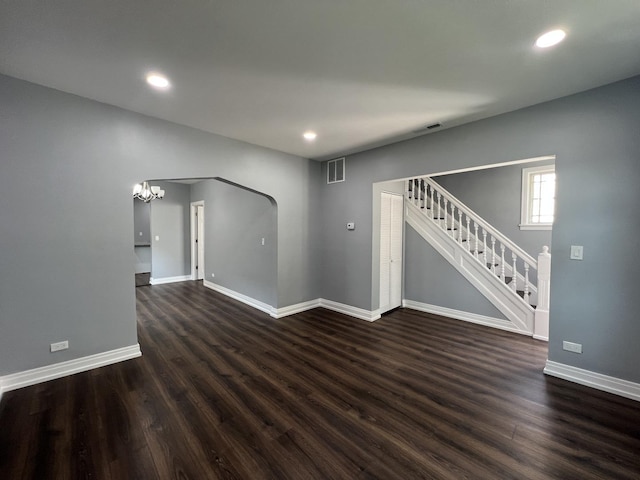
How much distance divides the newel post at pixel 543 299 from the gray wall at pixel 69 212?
4.85 meters

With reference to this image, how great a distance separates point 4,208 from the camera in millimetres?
2367

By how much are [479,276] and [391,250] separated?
1413mm

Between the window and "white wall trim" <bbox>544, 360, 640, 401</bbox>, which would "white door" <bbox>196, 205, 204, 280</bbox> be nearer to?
"white wall trim" <bbox>544, 360, 640, 401</bbox>

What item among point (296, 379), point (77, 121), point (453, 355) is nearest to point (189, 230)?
point (77, 121)

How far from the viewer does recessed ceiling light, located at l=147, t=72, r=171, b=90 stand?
88.7 inches

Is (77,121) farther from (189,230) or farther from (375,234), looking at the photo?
(189,230)

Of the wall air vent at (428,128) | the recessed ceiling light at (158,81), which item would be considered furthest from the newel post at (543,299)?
the recessed ceiling light at (158,81)

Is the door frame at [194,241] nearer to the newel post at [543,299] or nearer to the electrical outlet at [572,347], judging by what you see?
the newel post at [543,299]

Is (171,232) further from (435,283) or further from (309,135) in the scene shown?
(435,283)

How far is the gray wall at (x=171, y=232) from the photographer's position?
704cm

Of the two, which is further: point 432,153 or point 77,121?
point 432,153

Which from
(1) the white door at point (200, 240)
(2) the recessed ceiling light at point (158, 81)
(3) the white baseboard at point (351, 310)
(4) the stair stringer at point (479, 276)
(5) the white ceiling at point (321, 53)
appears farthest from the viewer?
(1) the white door at point (200, 240)

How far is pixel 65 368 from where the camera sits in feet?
8.74

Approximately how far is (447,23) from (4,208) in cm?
385
